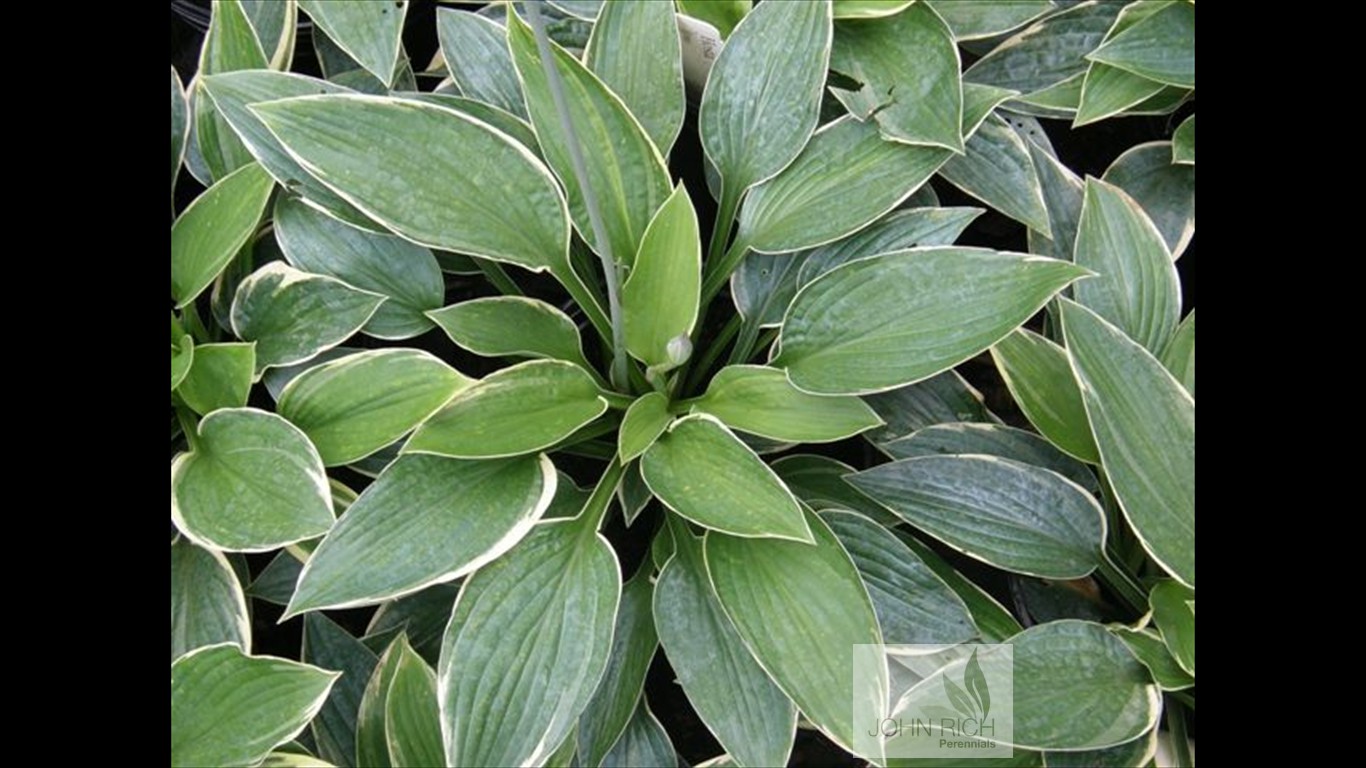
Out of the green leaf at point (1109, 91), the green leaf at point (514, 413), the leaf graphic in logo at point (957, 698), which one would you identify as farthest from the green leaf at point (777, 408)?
the green leaf at point (1109, 91)

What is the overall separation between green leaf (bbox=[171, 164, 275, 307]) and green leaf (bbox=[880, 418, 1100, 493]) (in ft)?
1.94

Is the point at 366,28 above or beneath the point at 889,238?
above

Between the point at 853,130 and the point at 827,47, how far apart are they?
8 centimetres

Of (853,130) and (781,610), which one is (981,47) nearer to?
(853,130)

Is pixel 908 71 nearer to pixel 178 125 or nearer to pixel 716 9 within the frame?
pixel 716 9

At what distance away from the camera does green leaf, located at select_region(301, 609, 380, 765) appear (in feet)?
2.95

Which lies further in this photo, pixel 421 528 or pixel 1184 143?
pixel 1184 143

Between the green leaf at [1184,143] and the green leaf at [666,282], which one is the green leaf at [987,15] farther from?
the green leaf at [666,282]

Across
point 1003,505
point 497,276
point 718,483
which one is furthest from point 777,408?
point 497,276

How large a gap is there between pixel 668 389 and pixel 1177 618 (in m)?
0.45

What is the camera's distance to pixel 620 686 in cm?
88

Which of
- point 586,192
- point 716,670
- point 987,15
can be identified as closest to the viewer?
point 586,192

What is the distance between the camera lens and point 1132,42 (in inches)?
39.9

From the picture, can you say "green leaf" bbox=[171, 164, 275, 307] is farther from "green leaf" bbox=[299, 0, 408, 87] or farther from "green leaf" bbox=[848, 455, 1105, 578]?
"green leaf" bbox=[848, 455, 1105, 578]
